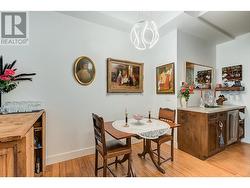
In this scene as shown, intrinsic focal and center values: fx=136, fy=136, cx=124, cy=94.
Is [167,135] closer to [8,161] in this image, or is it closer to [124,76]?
[124,76]

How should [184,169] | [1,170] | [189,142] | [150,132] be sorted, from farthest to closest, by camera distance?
[189,142] → [184,169] → [150,132] → [1,170]

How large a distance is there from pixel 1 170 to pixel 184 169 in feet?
7.15

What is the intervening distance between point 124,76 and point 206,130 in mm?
1833

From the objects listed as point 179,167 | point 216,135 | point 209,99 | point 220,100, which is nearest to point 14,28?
point 179,167

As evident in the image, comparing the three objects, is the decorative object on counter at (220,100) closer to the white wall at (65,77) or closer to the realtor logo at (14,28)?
the white wall at (65,77)

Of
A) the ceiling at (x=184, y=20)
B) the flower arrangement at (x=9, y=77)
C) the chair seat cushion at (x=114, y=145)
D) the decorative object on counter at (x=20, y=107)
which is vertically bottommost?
the chair seat cushion at (x=114, y=145)

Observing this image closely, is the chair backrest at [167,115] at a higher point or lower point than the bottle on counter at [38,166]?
higher

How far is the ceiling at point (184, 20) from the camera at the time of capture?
2.37 m

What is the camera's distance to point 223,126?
2.67 m

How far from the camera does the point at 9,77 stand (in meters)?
1.80

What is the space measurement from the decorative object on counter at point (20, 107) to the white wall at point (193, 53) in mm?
2557

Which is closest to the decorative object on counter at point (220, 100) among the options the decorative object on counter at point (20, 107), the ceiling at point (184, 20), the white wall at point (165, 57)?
the white wall at point (165, 57)
